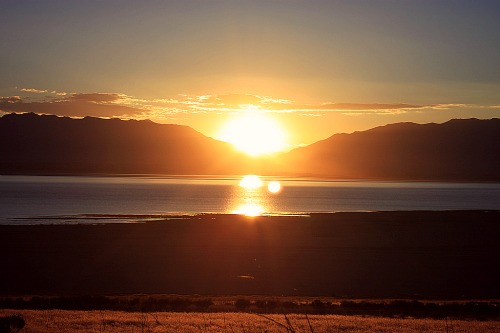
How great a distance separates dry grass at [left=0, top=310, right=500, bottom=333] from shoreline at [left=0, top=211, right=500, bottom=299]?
10.5 meters

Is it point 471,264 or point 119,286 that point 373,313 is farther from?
point 471,264

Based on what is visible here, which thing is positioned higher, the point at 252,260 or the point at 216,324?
the point at 216,324

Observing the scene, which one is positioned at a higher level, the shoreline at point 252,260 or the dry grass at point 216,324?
the dry grass at point 216,324

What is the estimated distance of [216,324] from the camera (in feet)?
62.1

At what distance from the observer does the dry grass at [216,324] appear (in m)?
18.0

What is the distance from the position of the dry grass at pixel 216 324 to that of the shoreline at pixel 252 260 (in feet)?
34.6

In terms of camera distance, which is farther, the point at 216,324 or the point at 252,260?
the point at 252,260

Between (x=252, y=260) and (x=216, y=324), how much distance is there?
2097 centimetres

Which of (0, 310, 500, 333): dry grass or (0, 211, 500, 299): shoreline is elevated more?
(0, 310, 500, 333): dry grass

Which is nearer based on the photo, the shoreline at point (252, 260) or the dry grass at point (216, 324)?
the dry grass at point (216, 324)

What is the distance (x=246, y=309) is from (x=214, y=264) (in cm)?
1414

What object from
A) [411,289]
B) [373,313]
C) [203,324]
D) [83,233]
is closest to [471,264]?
[411,289]

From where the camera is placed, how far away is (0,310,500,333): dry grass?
18031 mm

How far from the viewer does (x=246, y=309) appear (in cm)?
2412
